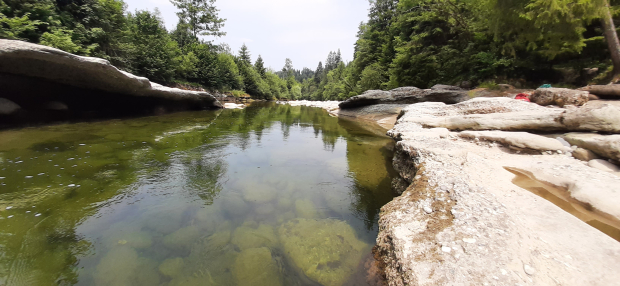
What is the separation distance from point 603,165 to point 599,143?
46 centimetres

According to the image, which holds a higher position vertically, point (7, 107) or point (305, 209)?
point (7, 107)

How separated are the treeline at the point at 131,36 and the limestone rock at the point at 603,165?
18.6m

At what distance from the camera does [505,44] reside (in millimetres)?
12102

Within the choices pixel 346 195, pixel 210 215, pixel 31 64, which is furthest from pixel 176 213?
pixel 31 64

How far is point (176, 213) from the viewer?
3.16 meters

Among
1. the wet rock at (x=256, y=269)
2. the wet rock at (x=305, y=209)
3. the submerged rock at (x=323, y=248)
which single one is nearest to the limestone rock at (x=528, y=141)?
the submerged rock at (x=323, y=248)

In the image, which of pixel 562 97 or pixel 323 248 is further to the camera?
pixel 562 97

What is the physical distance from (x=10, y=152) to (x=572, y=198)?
10270mm

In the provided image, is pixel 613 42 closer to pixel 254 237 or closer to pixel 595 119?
pixel 595 119

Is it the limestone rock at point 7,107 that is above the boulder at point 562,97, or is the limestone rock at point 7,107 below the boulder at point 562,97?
below

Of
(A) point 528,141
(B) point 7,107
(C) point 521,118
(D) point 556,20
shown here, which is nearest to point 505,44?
(D) point 556,20

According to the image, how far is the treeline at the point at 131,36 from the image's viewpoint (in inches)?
410

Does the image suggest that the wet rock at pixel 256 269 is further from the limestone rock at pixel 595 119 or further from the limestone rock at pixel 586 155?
the limestone rock at pixel 595 119

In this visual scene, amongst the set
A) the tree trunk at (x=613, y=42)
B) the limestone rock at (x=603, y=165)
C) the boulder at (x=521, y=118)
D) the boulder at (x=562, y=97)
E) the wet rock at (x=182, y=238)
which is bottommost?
the wet rock at (x=182, y=238)
